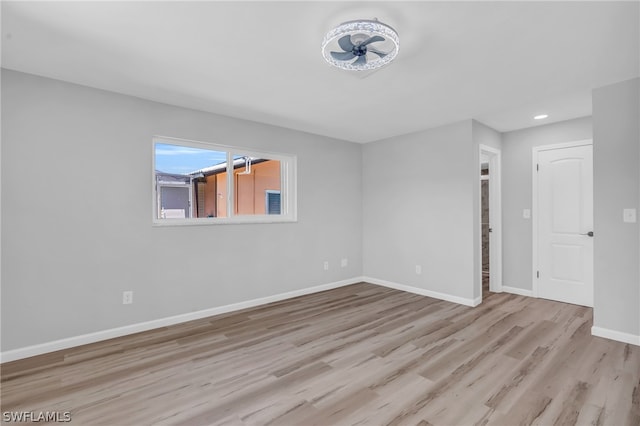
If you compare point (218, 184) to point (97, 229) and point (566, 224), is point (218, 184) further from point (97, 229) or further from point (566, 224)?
point (566, 224)

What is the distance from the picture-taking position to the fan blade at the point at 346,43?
2066 millimetres

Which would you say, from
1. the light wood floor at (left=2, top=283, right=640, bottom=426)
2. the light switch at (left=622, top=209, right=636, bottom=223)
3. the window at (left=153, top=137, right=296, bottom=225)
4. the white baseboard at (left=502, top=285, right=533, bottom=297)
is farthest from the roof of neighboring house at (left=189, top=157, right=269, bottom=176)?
the white baseboard at (left=502, top=285, right=533, bottom=297)

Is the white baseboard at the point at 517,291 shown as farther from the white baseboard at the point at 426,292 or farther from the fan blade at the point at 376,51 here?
the fan blade at the point at 376,51

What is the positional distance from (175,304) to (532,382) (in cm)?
343

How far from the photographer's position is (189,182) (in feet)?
12.1

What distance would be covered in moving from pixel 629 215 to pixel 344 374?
303 centimetres

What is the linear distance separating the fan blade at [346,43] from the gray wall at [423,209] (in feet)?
8.39

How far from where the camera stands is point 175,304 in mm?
3457

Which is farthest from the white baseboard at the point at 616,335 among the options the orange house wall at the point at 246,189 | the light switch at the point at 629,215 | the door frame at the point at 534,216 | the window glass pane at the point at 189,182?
the window glass pane at the point at 189,182

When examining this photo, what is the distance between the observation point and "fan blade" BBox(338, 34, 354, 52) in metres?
2.07

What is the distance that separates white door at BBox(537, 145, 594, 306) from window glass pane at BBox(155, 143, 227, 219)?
4.42m

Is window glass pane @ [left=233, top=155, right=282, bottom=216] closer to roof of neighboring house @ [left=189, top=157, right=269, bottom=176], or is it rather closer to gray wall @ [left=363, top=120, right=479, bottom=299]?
roof of neighboring house @ [left=189, top=157, right=269, bottom=176]

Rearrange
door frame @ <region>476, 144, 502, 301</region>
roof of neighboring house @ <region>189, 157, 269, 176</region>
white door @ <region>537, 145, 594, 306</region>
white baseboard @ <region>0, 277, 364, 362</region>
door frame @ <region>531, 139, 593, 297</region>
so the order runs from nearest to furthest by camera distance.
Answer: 1. white baseboard @ <region>0, 277, 364, 362</region>
2. roof of neighboring house @ <region>189, 157, 269, 176</region>
3. white door @ <region>537, 145, 594, 306</region>
4. door frame @ <region>531, 139, 593, 297</region>
5. door frame @ <region>476, 144, 502, 301</region>

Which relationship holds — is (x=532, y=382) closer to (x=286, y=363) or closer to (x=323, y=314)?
(x=286, y=363)
